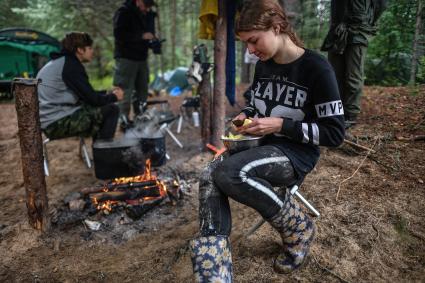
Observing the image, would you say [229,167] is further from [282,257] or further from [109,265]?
[109,265]

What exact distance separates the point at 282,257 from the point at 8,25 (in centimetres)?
1115

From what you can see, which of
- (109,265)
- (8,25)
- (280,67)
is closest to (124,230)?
(109,265)

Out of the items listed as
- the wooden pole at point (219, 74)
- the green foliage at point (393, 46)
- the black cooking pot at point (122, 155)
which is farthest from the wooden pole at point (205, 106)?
the green foliage at point (393, 46)

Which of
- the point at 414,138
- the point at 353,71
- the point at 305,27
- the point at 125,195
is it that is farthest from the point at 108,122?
the point at 305,27

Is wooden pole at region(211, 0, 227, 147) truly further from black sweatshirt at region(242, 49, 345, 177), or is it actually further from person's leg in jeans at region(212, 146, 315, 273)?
person's leg in jeans at region(212, 146, 315, 273)

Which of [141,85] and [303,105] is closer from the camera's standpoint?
[303,105]

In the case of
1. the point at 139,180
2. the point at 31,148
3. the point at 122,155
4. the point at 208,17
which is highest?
the point at 208,17

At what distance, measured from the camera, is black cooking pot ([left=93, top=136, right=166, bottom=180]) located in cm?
411

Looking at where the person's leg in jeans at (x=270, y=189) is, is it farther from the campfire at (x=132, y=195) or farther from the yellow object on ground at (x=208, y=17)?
the yellow object on ground at (x=208, y=17)

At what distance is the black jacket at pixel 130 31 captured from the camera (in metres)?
5.42

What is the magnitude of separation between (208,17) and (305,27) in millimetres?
4561

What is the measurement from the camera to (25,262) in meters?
2.69

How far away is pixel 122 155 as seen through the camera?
4156mm

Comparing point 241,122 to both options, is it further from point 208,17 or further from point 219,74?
point 208,17
